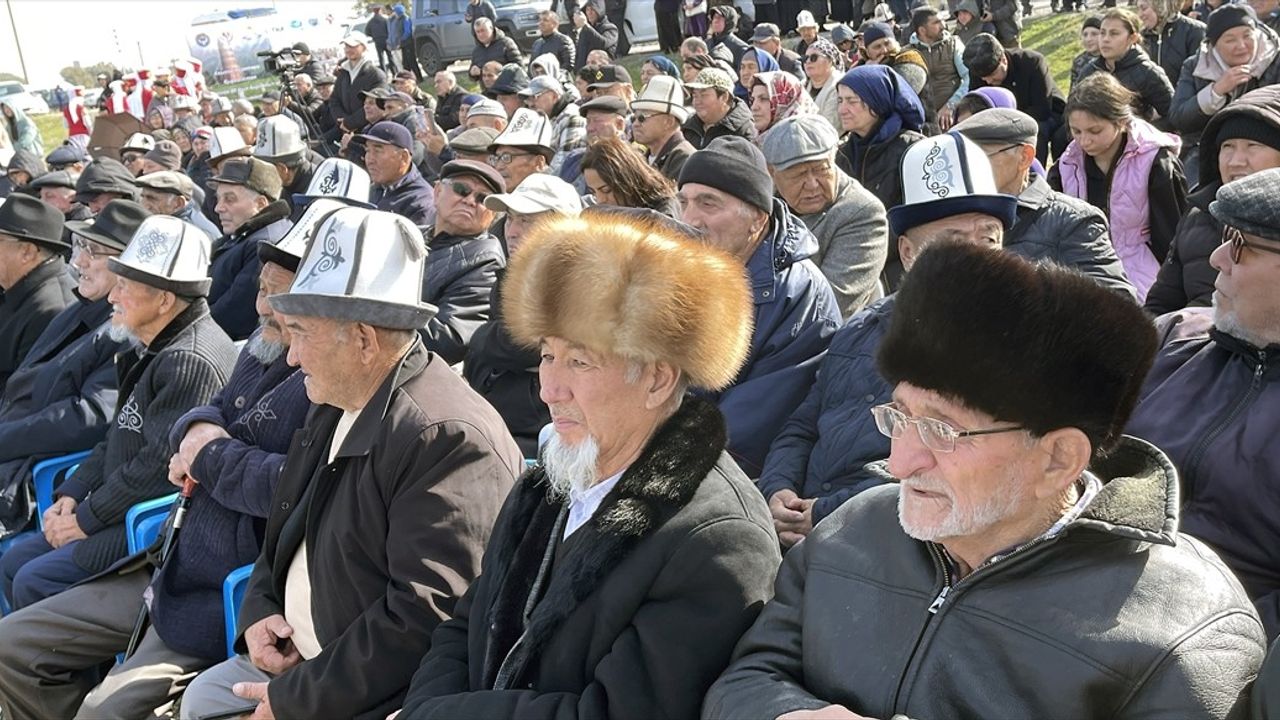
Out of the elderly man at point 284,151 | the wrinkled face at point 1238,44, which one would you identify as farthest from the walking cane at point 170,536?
the wrinkled face at point 1238,44

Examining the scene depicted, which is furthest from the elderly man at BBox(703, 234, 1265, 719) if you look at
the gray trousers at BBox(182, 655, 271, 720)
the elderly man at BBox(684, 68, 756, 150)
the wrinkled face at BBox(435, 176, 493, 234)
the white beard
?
the elderly man at BBox(684, 68, 756, 150)

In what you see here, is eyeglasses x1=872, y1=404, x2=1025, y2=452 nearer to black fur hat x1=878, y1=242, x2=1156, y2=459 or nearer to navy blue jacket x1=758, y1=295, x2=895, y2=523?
black fur hat x1=878, y1=242, x2=1156, y2=459

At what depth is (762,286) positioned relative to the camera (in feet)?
13.5

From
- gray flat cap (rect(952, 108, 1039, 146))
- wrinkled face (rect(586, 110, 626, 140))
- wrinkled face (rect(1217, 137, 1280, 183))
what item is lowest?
wrinkled face (rect(586, 110, 626, 140))

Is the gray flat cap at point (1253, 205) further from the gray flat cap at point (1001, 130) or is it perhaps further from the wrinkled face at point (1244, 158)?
the gray flat cap at point (1001, 130)

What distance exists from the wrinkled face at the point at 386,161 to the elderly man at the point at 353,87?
6.97 metres

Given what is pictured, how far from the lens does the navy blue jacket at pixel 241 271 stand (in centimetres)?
675

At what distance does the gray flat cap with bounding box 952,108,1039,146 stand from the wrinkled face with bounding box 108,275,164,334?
10.8 feet

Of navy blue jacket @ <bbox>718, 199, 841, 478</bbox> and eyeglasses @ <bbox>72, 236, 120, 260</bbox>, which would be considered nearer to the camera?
navy blue jacket @ <bbox>718, 199, 841, 478</bbox>

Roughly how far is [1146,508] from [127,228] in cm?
489

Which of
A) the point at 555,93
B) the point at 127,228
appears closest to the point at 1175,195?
the point at 127,228

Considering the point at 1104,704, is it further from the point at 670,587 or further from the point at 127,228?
the point at 127,228

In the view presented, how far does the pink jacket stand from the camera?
18.9 ft

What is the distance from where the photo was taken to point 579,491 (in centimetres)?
272
